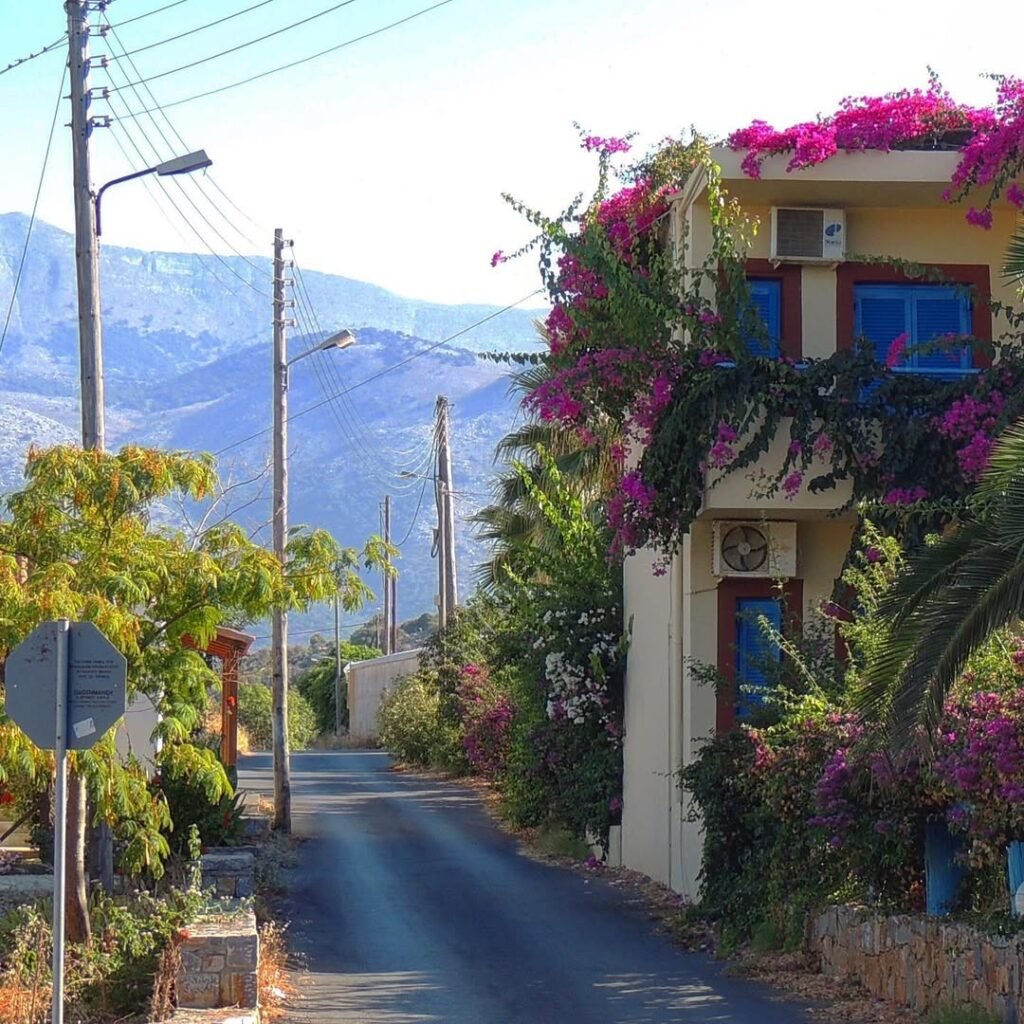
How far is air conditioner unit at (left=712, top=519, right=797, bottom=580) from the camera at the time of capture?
16.1 m

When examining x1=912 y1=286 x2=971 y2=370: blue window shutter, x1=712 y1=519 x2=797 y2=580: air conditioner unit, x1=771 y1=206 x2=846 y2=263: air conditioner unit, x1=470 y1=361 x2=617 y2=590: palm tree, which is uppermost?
x1=771 y1=206 x2=846 y2=263: air conditioner unit

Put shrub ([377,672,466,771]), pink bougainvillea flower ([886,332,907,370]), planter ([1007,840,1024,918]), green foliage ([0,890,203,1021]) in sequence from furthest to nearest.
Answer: shrub ([377,672,466,771]) < pink bougainvillea flower ([886,332,907,370]) < green foliage ([0,890,203,1021]) < planter ([1007,840,1024,918])

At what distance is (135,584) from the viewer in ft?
39.3

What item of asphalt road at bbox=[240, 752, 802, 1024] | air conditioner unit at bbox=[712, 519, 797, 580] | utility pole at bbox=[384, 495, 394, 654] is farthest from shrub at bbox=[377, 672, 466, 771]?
air conditioner unit at bbox=[712, 519, 797, 580]

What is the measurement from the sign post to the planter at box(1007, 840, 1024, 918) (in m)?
5.51

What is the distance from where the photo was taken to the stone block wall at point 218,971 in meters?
11.1

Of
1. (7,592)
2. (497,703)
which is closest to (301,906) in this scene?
(7,592)

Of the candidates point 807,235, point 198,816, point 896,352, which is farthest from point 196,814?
point 896,352

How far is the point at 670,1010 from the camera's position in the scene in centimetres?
1145

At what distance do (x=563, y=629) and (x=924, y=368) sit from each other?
6777mm

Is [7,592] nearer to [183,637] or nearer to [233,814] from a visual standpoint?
[183,637]

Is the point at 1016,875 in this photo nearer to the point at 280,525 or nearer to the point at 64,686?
the point at 64,686

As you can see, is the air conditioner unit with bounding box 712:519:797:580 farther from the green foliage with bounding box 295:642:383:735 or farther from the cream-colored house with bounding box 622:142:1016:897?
the green foliage with bounding box 295:642:383:735

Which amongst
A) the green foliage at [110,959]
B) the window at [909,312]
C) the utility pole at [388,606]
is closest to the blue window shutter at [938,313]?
the window at [909,312]
